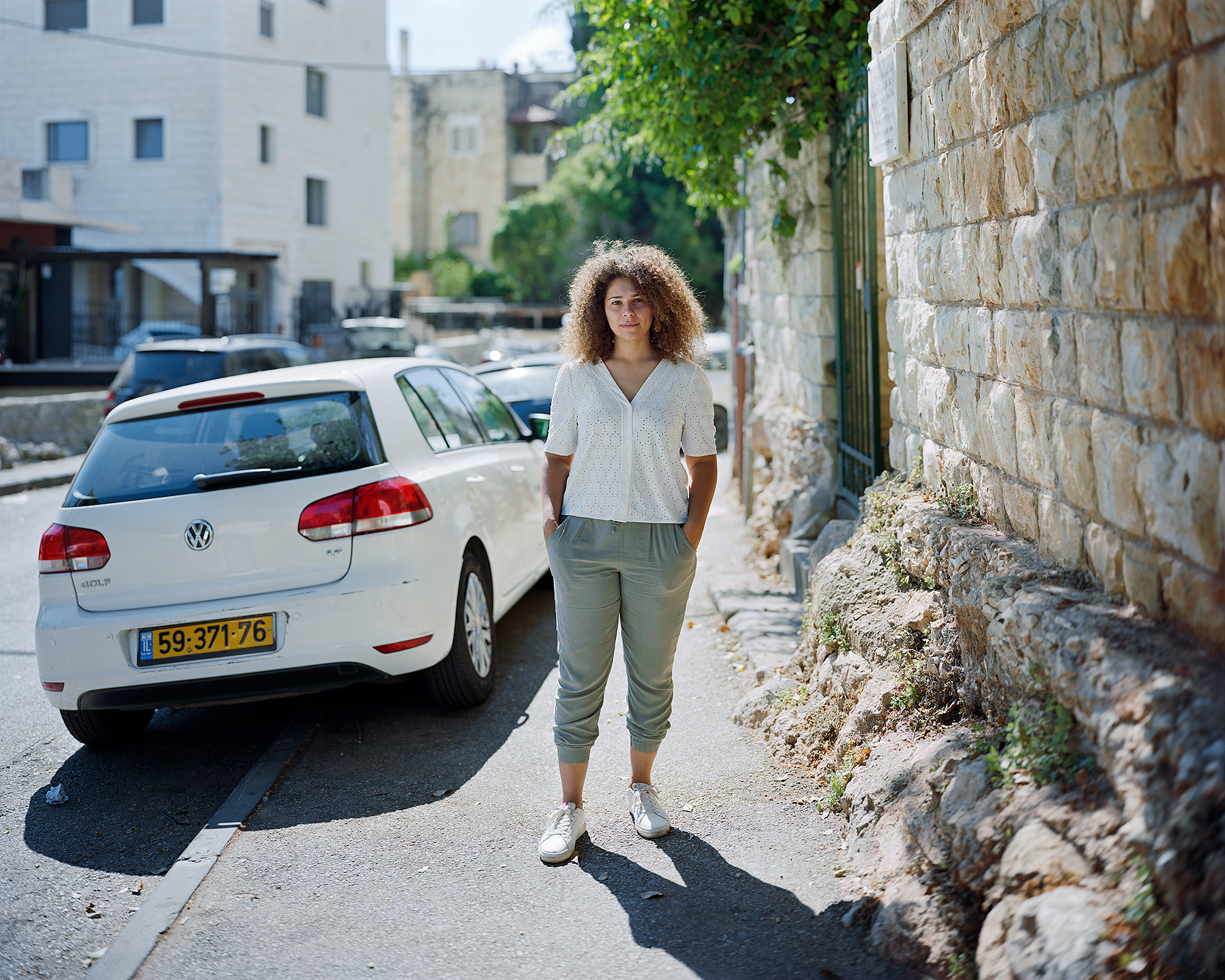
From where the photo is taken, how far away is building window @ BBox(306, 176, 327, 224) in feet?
116

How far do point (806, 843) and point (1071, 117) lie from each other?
7.78ft

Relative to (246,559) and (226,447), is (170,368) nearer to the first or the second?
(226,447)

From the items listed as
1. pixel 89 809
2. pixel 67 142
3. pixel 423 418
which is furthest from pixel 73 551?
pixel 67 142

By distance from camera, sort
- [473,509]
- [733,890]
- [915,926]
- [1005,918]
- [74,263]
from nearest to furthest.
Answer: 1. [1005,918]
2. [915,926]
3. [733,890]
4. [473,509]
5. [74,263]

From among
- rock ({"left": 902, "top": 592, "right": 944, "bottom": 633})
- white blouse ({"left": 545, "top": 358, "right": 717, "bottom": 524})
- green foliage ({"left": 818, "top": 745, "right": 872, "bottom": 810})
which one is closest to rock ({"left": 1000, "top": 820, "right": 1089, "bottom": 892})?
green foliage ({"left": 818, "top": 745, "right": 872, "bottom": 810})

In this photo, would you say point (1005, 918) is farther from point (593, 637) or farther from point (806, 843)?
point (593, 637)

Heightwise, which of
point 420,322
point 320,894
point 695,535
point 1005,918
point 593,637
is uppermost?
point 420,322

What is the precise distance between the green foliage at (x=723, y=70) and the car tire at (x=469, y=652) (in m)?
3.53

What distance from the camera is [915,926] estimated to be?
10.0ft

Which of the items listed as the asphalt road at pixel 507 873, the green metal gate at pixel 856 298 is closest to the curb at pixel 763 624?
the asphalt road at pixel 507 873

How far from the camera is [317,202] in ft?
117

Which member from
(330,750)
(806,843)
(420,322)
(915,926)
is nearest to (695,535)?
(806,843)

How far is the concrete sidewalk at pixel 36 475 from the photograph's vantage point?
44.1 feet

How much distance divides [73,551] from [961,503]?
11.7 ft
